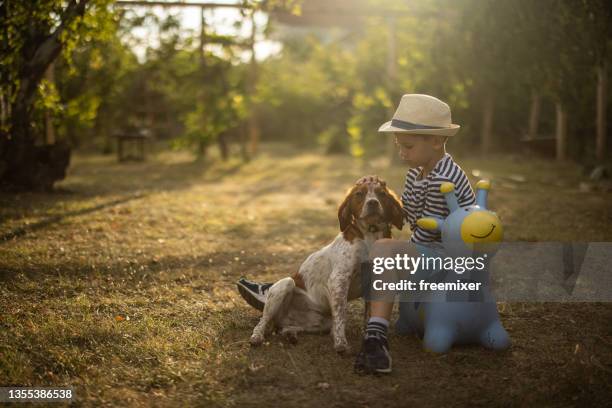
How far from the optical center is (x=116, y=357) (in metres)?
3.52

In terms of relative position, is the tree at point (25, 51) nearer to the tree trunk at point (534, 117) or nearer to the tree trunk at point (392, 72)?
the tree trunk at point (392, 72)

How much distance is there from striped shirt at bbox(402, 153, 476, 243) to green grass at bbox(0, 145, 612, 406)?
2.46 feet

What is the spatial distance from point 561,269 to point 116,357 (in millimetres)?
4252

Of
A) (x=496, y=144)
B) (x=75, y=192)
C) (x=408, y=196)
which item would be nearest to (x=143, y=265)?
(x=408, y=196)

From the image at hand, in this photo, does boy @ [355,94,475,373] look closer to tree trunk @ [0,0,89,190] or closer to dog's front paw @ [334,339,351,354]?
dog's front paw @ [334,339,351,354]

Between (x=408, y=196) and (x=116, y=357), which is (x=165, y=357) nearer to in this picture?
(x=116, y=357)

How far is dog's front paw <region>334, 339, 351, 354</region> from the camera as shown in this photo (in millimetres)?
3617

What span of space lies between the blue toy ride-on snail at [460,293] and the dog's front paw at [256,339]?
41.5 inches

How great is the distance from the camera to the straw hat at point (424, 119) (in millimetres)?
3738

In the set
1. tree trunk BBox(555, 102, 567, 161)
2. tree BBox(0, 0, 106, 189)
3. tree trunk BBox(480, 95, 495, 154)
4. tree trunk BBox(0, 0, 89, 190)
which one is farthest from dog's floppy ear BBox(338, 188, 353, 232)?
tree trunk BBox(480, 95, 495, 154)

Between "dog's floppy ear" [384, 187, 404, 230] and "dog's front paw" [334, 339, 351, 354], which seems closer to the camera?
"dog's front paw" [334, 339, 351, 354]

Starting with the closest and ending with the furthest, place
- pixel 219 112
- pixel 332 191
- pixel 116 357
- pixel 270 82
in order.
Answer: pixel 116 357, pixel 332 191, pixel 219 112, pixel 270 82

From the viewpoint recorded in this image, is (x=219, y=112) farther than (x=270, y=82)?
No

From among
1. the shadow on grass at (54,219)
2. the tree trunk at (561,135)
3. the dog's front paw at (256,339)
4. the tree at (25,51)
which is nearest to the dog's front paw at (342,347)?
the dog's front paw at (256,339)
